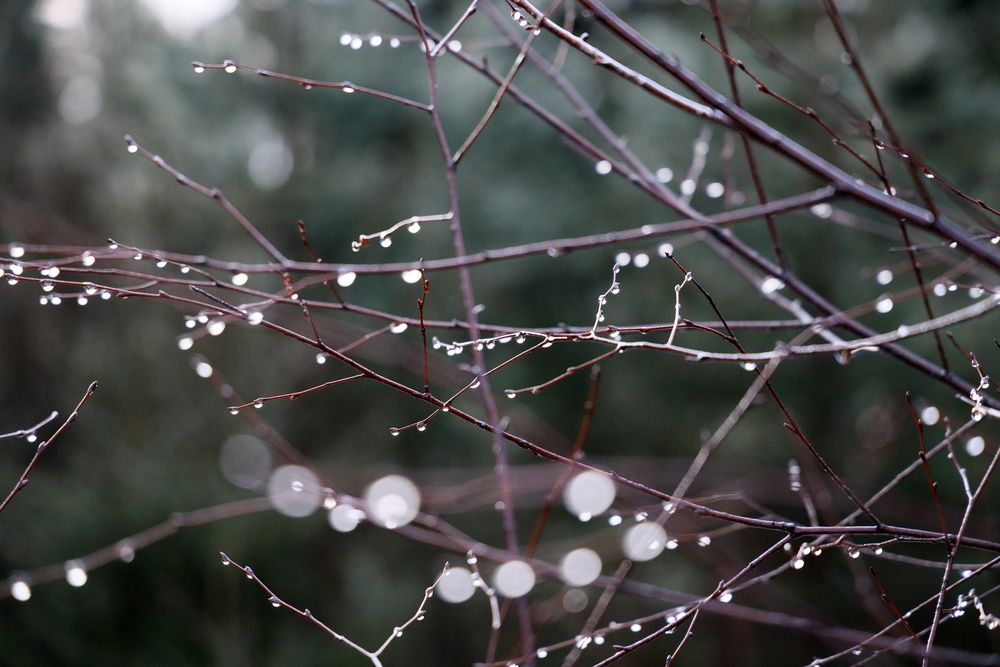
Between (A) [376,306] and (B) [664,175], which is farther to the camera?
(A) [376,306]

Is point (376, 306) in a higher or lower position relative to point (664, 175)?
higher

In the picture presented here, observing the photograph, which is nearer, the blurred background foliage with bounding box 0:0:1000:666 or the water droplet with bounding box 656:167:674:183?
the water droplet with bounding box 656:167:674:183

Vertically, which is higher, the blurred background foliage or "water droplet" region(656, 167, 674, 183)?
the blurred background foliage

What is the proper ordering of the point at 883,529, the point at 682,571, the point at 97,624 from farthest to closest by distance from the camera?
the point at 682,571 < the point at 97,624 < the point at 883,529

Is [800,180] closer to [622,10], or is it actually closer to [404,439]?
[622,10]

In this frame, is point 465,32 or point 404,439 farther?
point 404,439

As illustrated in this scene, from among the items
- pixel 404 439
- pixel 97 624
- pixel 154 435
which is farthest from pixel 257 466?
pixel 404 439

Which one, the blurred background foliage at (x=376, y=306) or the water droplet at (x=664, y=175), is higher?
the blurred background foliage at (x=376, y=306)

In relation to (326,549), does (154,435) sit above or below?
above
